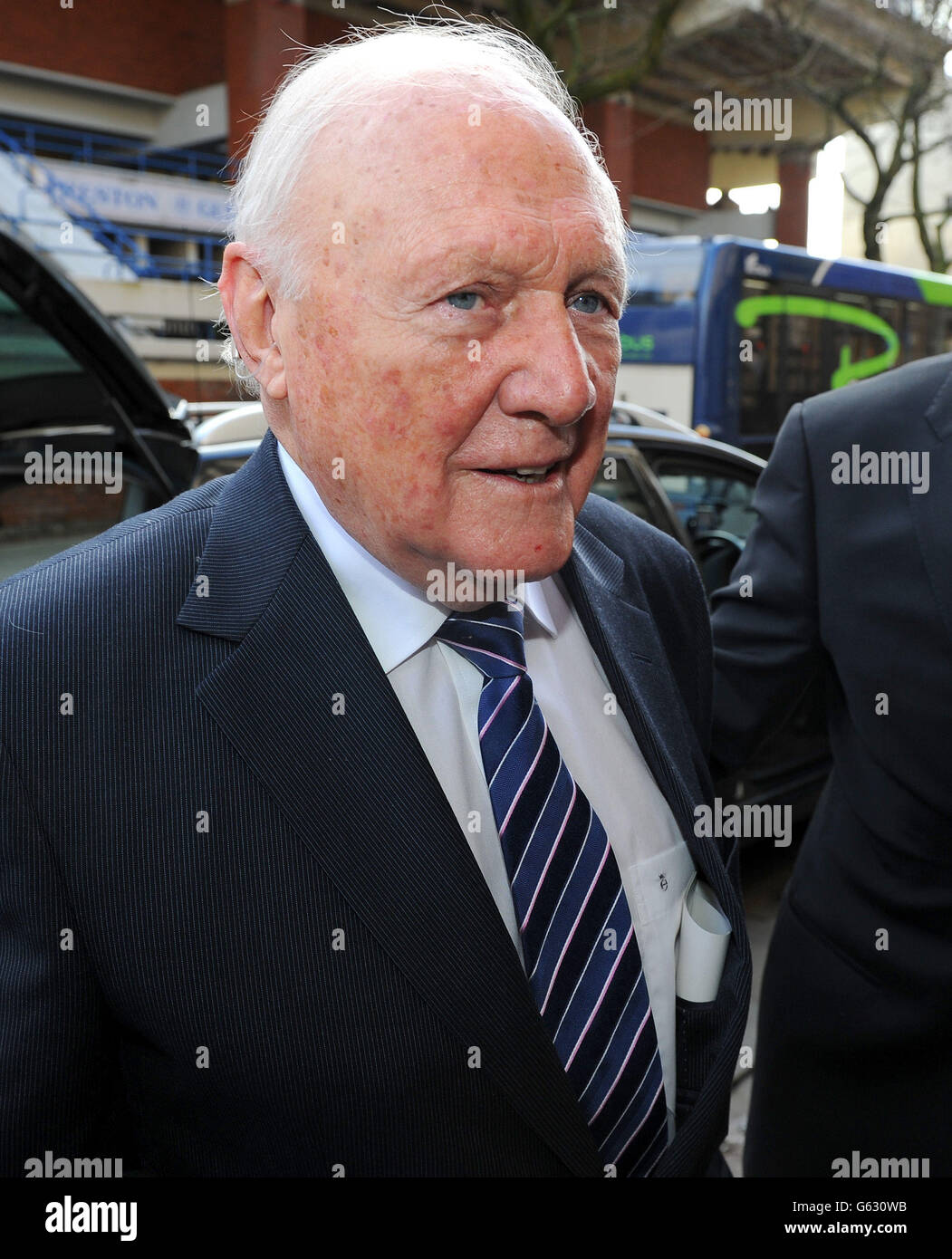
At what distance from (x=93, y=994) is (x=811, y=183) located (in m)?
→ 23.6

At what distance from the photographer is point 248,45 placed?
12523 millimetres

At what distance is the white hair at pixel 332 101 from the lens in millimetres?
1094

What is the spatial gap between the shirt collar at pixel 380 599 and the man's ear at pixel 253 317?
0.47 ft

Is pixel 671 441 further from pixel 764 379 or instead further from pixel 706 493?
pixel 764 379

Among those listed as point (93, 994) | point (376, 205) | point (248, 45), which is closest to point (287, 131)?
point (376, 205)

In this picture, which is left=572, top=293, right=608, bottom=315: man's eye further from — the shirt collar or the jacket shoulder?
the jacket shoulder

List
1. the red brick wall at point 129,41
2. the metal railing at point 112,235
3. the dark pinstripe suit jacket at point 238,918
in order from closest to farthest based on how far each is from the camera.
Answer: the dark pinstripe suit jacket at point 238,918
the red brick wall at point 129,41
the metal railing at point 112,235

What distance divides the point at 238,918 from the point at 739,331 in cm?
1146

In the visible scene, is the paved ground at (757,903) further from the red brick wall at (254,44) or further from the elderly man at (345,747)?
the red brick wall at (254,44)

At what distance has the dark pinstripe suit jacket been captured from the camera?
1.04 m

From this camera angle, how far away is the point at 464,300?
1.07 m

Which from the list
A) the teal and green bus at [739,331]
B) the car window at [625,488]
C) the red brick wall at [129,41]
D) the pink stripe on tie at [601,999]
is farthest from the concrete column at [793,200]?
the pink stripe on tie at [601,999]

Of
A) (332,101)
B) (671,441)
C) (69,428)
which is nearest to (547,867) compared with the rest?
(332,101)
